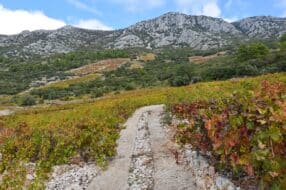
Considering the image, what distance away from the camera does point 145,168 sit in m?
15.1

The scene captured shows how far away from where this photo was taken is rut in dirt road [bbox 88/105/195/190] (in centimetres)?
1299

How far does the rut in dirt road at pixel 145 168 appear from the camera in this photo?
1299cm

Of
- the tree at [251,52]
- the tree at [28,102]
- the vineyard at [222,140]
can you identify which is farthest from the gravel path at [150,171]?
the tree at [251,52]

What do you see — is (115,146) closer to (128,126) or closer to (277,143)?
(128,126)

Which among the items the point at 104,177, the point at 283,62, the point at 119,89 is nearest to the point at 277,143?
the point at 104,177

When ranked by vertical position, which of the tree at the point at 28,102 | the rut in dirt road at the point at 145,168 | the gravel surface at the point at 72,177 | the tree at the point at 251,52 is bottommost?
the tree at the point at 28,102

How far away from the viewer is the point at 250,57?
302ft

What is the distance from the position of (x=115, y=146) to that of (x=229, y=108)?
10.7m

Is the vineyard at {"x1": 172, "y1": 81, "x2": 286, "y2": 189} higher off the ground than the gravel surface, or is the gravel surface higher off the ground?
the vineyard at {"x1": 172, "y1": 81, "x2": 286, "y2": 189}

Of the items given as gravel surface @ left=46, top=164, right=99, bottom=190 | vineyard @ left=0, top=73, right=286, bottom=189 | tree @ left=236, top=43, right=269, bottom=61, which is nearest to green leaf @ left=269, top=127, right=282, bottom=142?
vineyard @ left=0, top=73, right=286, bottom=189

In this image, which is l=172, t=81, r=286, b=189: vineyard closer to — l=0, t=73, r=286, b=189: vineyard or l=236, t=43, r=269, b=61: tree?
l=0, t=73, r=286, b=189: vineyard

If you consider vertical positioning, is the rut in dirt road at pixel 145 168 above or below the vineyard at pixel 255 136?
below

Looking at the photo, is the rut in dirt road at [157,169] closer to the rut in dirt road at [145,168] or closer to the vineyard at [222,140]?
the rut in dirt road at [145,168]

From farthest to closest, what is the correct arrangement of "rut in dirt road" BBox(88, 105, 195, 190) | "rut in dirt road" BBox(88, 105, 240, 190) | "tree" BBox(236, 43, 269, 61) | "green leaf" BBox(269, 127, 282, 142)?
"tree" BBox(236, 43, 269, 61), "rut in dirt road" BBox(88, 105, 195, 190), "rut in dirt road" BBox(88, 105, 240, 190), "green leaf" BBox(269, 127, 282, 142)
